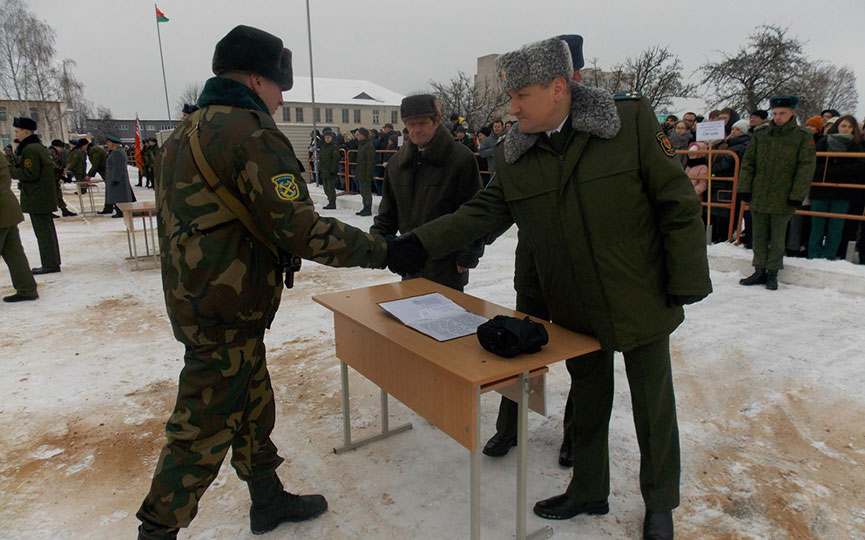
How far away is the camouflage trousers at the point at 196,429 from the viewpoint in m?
1.98

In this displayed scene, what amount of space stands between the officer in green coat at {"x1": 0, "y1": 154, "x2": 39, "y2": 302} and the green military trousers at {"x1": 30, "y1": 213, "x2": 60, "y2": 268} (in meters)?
1.10

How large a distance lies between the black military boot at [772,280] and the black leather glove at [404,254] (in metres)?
4.78

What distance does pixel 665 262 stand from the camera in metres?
2.06

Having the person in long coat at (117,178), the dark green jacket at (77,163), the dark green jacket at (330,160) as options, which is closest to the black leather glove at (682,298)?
the person in long coat at (117,178)

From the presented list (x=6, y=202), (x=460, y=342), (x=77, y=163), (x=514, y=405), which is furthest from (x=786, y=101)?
(x=77, y=163)

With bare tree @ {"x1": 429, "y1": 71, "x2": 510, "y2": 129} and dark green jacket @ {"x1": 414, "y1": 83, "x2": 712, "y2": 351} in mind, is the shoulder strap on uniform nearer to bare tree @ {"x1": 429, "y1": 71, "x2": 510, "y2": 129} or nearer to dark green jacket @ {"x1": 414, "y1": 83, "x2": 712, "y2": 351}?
dark green jacket @ {"x1": 414, "y1": 83, "x2": 712, "y2": 351}

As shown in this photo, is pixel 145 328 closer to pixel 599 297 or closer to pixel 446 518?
pixel 446 518

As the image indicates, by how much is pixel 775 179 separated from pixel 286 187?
5425 millimetres

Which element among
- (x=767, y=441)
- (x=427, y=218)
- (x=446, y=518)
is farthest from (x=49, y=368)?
(x=767, y=441)

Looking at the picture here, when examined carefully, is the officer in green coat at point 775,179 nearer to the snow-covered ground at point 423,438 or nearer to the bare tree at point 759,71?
the snow-covered ground at point 423,438

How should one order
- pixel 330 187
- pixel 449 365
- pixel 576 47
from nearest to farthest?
pixel 449 365, pixel 576 47, pixel 330 187

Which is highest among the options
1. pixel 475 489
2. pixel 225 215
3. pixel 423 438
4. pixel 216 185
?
pixel 216 185

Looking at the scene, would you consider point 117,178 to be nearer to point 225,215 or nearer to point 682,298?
point 225,215

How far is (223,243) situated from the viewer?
1924 millimetres
